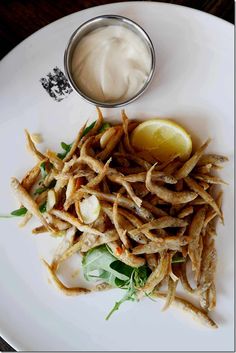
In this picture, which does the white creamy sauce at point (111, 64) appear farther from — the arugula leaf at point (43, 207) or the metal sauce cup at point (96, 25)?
the arugula leaf at point (43, 207)

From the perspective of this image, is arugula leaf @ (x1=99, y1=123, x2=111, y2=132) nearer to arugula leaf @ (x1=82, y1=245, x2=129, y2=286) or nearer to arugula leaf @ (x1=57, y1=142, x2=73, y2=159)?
arugula leaf @ (x1=57, y1=142, x2=73, y2=159)

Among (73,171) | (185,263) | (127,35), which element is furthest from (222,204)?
(127,35)

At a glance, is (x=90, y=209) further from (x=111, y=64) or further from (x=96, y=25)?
(x=96, y=25)

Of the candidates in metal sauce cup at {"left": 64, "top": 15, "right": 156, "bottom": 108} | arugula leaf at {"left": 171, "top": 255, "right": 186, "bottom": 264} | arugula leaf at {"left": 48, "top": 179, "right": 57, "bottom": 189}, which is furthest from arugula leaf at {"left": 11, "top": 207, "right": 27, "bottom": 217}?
arugula leaf at {"left": 171, "top": 255, "right": 186, "bottom": 264}

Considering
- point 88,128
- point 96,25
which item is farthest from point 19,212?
point 96,25

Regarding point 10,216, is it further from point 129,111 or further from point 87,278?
point 129,111

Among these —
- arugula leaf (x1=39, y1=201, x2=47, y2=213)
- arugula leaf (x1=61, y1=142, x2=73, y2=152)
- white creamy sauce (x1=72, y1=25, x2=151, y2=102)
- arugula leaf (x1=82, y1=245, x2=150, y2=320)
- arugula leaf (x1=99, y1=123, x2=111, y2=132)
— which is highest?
white creamy sauce (x1=72, y1=25, x2=151, y2=102)
